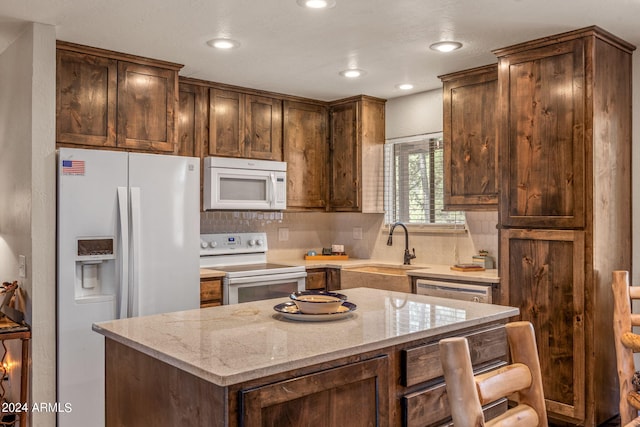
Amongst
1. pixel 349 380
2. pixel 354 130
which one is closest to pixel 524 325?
pixel 349 380

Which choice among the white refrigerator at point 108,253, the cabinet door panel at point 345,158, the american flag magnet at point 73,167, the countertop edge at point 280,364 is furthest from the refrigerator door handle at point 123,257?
the cabinet door panel at point 345,158

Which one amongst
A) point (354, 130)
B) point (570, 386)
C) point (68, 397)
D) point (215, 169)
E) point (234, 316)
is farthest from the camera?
point (354, 130)

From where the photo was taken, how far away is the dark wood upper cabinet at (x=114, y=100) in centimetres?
339

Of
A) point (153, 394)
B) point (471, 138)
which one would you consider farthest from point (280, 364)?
point (471, 138)

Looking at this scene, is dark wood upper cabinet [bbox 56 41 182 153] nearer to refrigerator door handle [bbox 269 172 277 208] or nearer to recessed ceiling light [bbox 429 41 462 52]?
refrigerator door handle [bbox 269 172 277 208]

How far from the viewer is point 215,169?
4215mm

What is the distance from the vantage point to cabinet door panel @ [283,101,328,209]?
4871 millimetres

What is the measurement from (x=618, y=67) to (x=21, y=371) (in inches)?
159

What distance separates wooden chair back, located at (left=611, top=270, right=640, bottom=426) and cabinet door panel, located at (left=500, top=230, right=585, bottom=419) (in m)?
0.93

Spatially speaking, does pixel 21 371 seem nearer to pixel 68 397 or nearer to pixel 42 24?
pixel 68 397

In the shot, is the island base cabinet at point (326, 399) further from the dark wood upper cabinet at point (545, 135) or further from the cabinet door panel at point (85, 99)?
the cabinet door panel at point (85, 99)

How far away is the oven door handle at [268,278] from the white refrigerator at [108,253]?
0.53m

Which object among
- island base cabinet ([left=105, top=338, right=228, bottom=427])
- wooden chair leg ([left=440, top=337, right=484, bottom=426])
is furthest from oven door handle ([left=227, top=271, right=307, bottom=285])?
wooden chair leg ([left=440, top=337, right=484, bottom=426])

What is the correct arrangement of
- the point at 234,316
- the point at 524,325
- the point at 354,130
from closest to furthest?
the point at 524,325 → the point at 234,316 → the point at 354,130
